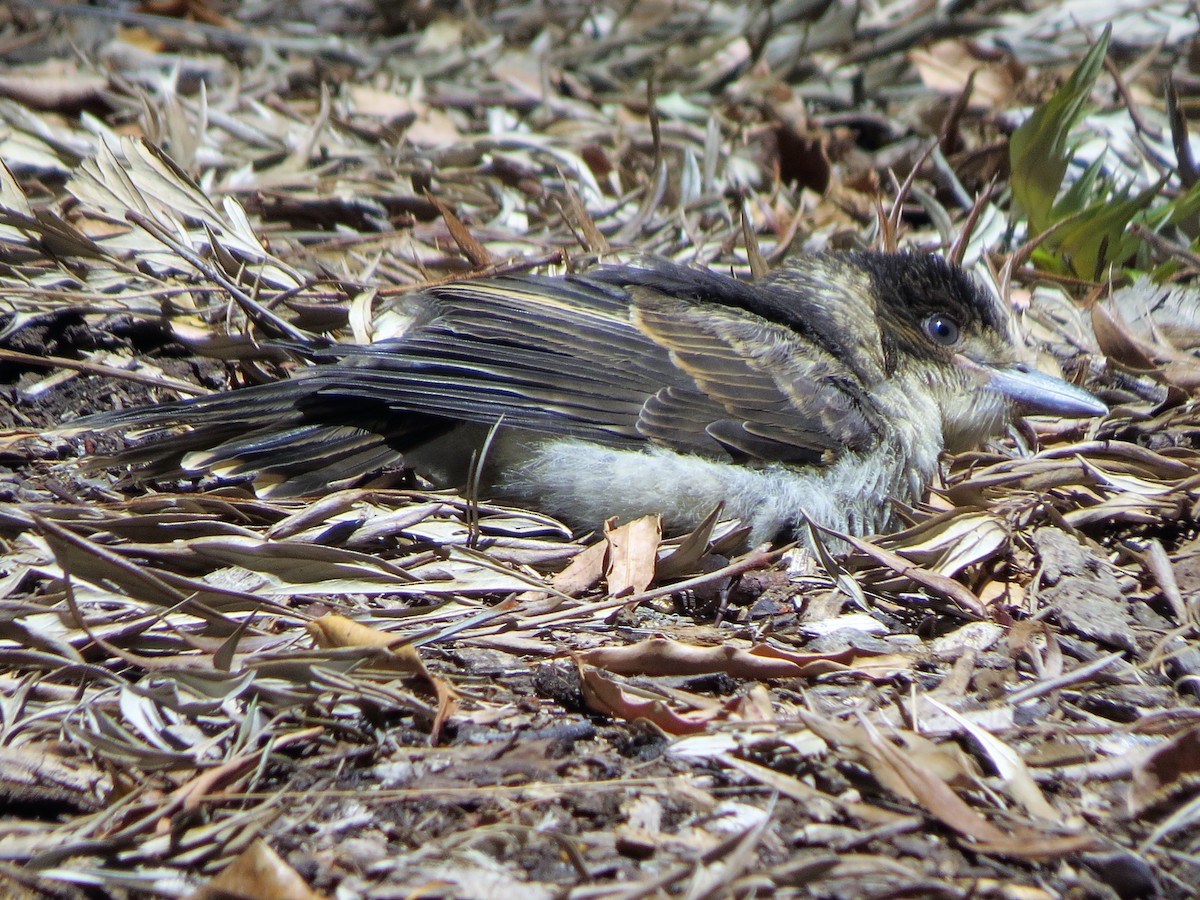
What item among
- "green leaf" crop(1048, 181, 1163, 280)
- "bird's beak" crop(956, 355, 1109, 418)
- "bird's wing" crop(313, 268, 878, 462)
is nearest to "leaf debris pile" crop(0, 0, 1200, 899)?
"green leaf" crop(1048, 181, 1163, 280)

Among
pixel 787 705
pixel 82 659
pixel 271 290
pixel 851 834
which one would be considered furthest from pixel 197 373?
pixel 851 834

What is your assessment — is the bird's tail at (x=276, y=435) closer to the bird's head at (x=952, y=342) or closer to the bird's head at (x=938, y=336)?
the bird's head at (x=938, y=336)

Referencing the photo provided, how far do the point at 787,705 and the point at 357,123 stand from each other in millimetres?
4758

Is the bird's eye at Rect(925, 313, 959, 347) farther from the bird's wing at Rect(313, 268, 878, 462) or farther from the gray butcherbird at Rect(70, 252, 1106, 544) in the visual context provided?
the bird's wing at Rect(313, 268, 878, 462)

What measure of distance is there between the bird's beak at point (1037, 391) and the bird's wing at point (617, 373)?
1.95 ft

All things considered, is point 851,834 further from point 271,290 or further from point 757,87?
point 757,87

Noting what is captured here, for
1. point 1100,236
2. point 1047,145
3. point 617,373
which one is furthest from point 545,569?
point 1047,145

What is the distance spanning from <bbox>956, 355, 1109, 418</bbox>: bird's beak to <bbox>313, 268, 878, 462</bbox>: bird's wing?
A: 594mm

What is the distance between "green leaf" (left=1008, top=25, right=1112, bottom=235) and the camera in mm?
5145

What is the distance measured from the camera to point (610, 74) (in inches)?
291

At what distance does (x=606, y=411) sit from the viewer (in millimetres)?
3910

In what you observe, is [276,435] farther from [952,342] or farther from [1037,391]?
[1037,391]

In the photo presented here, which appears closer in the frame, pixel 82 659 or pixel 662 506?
pixel 82 659

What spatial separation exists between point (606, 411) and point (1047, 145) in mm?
2708
